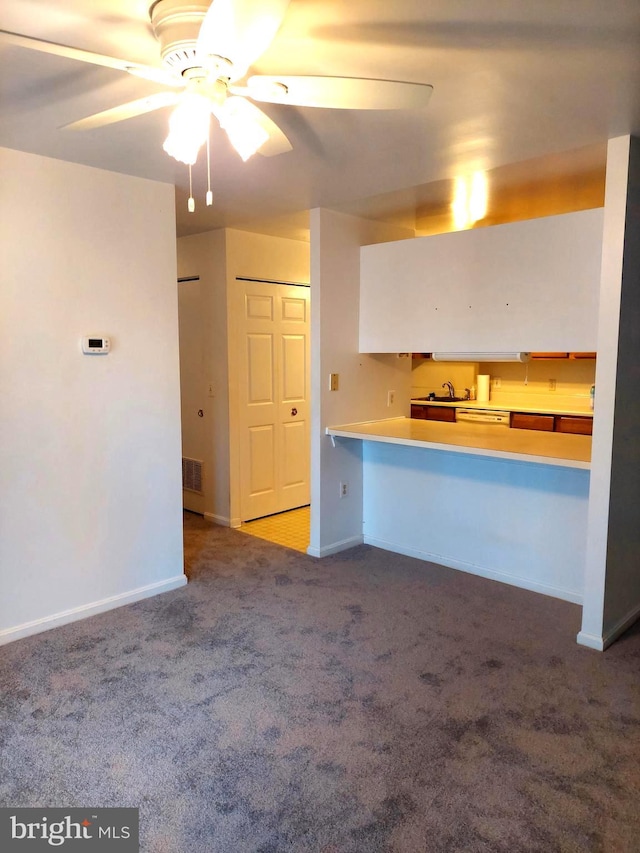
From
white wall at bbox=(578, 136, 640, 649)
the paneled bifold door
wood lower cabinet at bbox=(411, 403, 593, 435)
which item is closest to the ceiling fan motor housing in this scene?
white wall at bbox=(578, 136, 640, 649)

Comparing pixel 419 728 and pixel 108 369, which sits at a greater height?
pixel 108 369

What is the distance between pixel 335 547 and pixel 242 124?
3.09 meters

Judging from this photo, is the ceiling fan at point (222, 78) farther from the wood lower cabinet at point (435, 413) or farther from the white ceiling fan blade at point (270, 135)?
the wood lower cabinet at point (435, 413)

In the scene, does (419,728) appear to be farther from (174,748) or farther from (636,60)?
(636,60)

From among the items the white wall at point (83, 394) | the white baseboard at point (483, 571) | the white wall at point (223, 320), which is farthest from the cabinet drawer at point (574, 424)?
the white wall at point (83, 394)

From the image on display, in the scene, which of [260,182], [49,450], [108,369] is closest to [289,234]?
[260,182]

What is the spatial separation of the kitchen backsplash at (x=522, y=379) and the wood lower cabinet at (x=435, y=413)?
0.38m

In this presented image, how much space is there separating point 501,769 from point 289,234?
13.1 ft

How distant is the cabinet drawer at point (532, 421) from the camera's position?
5383 mm

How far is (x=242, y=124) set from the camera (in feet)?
5.94

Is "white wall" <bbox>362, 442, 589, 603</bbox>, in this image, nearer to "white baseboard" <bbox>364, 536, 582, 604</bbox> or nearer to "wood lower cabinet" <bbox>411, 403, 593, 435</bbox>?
"white baseboard" <bbox>364, 536, 582, 604</bbox>

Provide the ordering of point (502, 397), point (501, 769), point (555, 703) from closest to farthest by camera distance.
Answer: point (501, 769) → point (555, 703) → point (502, 397)

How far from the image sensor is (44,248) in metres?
2.98

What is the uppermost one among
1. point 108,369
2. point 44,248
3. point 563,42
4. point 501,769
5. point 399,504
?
point 563,42
